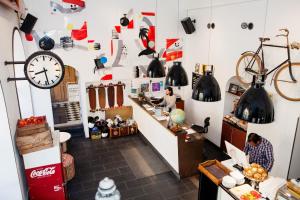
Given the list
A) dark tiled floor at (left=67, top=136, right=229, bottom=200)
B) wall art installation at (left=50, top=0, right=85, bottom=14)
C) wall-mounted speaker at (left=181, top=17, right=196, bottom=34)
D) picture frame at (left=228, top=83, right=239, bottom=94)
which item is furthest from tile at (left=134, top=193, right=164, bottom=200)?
wall art installation at (left=50, top=0, right=85, bottom=14)

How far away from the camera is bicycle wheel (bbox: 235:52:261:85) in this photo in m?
5.64

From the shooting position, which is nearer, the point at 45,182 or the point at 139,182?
the point at 45,182

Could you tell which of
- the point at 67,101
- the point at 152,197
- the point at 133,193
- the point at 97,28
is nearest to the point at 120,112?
the point at 67,101

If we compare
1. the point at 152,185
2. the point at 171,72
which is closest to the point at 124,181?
the point at 152,185

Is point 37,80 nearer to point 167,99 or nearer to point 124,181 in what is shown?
point 124,181

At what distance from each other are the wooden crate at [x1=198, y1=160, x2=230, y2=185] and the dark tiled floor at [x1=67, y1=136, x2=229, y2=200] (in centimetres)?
131

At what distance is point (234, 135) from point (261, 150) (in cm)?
205

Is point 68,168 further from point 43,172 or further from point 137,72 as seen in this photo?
point 137,72

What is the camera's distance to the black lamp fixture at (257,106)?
2717 millimetres

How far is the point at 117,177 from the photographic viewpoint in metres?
6.14

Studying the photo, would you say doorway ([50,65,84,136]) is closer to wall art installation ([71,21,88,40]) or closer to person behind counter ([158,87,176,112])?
wall art installation ([71,21,88,40])

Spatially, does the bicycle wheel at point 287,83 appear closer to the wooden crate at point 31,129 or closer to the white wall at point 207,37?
the white wall at point 207,37

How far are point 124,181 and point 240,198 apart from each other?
3.14 meters

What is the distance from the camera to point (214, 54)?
24.0 feet
